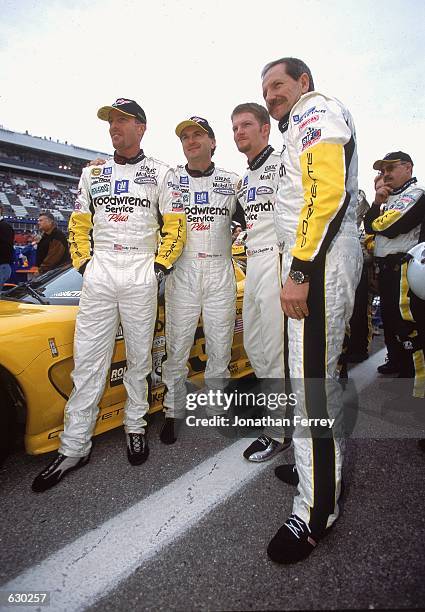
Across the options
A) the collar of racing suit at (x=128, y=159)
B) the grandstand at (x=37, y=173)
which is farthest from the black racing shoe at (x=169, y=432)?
the grandstand at (x=37, y=173)

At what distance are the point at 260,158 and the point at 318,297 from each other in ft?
4.47

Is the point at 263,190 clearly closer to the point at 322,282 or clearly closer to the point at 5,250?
the point at 322,282

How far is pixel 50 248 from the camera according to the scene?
6.43 meters

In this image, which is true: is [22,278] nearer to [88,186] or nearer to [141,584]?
[88,186]

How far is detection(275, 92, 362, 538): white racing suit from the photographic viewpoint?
1554mm

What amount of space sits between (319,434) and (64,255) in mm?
5917

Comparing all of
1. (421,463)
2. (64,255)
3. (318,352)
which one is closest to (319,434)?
(318,352)

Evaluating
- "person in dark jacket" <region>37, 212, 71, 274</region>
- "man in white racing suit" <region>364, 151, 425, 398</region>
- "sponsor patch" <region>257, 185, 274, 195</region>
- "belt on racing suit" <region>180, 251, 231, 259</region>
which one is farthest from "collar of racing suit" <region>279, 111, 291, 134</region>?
"person in dark jacket" <region>37, 212, 71, 274</region>

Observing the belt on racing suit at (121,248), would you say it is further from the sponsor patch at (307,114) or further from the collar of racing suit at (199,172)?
the sponsor patch at (307,114)

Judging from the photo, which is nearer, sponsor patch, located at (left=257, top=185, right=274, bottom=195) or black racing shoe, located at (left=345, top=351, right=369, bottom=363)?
sponsor patch, located at (left=257, top=185, right=274, bottom=195)

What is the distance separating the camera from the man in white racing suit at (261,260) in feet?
7.79

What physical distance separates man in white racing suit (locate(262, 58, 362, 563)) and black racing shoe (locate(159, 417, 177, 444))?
105 centimetres

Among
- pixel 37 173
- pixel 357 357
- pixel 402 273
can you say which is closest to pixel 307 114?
pixel 402 273

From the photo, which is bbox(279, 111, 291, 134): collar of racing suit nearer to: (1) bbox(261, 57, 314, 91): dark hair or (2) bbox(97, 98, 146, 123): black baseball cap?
(1) bbox(261, 57, 314, 91): dark hair
